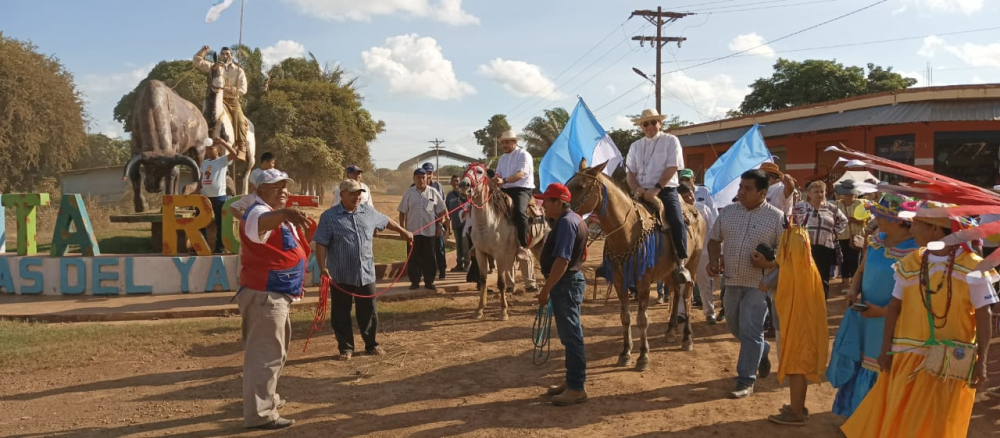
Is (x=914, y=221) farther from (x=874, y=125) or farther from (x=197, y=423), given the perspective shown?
(x=874, y=125)

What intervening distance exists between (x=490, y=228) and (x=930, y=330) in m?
5.96

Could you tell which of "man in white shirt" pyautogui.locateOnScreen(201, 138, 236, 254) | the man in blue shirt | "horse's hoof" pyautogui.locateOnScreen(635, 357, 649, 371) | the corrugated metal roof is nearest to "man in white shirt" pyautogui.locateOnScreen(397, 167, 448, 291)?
the man in blue shirt

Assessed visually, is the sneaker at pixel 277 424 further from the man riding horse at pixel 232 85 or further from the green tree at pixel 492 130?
the green tree at pixel 492 130

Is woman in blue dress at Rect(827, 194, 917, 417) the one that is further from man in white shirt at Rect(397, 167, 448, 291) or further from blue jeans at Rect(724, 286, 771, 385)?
man in white shirt at Rect(397, 167, 448, 291)

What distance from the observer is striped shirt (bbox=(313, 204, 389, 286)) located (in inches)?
258

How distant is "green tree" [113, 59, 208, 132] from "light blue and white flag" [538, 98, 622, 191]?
56.5ft

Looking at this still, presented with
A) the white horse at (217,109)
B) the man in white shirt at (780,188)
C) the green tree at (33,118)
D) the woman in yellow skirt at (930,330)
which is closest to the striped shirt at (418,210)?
the man in white shirt at (780,188)

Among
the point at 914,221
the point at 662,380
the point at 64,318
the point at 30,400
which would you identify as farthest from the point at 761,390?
the point at 64,318

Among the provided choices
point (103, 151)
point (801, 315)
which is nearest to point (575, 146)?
point (801, 315)

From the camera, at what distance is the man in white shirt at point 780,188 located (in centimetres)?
812

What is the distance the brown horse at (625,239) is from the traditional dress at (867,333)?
2.15m

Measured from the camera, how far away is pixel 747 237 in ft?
17.1

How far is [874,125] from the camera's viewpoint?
66.3 ft

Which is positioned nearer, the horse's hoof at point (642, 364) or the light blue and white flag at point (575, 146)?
the horse's hoof at point (642, 364)
